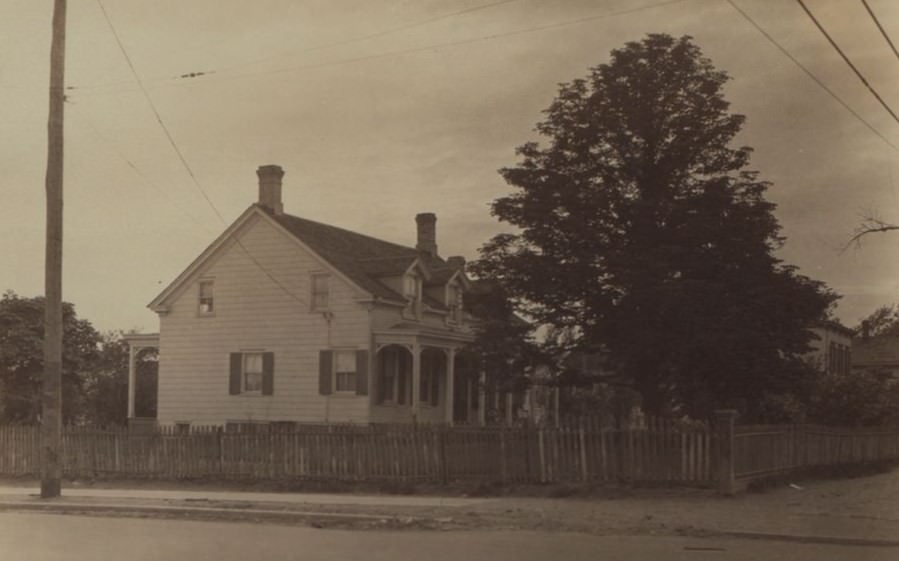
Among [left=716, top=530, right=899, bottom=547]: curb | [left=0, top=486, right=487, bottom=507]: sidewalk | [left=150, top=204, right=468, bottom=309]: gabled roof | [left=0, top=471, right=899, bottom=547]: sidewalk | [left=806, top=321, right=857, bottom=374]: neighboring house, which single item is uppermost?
[left=150, top=204, right=468, bottom=309]: gabled roof

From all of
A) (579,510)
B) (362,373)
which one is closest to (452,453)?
(579,510)

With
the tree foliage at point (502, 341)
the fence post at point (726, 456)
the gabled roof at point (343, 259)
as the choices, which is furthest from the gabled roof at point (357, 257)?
the fence post at point (726, 456)

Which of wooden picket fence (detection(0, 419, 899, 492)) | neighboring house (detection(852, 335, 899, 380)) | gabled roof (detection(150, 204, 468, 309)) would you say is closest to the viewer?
wooden picket fence (detection(0, 419, 899, 492))

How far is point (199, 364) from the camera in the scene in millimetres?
36219

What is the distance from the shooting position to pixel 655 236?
75.3 ft

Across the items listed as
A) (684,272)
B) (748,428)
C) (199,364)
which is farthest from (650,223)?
(199,364)

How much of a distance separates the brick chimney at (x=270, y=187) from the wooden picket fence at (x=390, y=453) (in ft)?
42.1

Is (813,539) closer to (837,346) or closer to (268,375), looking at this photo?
(268,375)

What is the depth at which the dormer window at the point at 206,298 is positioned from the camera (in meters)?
36.4

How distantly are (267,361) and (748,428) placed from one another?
19149 millimetres

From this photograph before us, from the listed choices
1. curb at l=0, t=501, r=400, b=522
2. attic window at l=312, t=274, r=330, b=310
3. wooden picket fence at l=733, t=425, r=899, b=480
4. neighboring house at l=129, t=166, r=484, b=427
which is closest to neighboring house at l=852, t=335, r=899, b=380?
wooden picket fence at l=733, t=425, r=899, b=480

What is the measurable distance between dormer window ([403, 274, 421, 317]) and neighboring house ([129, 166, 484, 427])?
34 mm

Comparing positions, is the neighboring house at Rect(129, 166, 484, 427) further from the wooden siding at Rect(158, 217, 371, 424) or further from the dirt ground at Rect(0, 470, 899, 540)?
the dirt ground at Rect(0, 470, 899, 540)

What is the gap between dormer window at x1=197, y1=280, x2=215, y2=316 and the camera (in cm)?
3644
